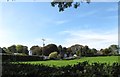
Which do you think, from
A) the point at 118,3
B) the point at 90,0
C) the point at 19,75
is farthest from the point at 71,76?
the point at 90,0

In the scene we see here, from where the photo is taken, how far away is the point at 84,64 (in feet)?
21.2

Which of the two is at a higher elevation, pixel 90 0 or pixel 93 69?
pixel 90 0

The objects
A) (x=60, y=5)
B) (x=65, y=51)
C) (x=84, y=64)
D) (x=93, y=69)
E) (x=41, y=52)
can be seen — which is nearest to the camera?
(x=93, y=69)

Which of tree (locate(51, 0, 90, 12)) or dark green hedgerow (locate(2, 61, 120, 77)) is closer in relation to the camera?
dark green hedgerow (locate(2, 61, 120, 77))

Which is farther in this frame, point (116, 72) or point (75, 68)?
point (75, 68)

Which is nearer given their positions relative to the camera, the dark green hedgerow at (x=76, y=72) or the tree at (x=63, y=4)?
the dark green hedgerow at (x=76, y=72)

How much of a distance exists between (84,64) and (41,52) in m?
76.5

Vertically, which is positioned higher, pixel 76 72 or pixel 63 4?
pixel 63 4

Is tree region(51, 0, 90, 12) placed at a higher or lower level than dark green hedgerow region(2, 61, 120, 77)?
higher

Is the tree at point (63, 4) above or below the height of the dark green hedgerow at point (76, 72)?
above

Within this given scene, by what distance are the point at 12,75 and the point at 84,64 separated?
1659mm

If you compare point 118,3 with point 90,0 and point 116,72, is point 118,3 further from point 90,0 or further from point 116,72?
point 116,72

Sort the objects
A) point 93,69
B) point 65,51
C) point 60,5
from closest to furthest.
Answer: point 93,69 < point 60,5 < point 65,51

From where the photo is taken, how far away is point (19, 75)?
5676 mm
